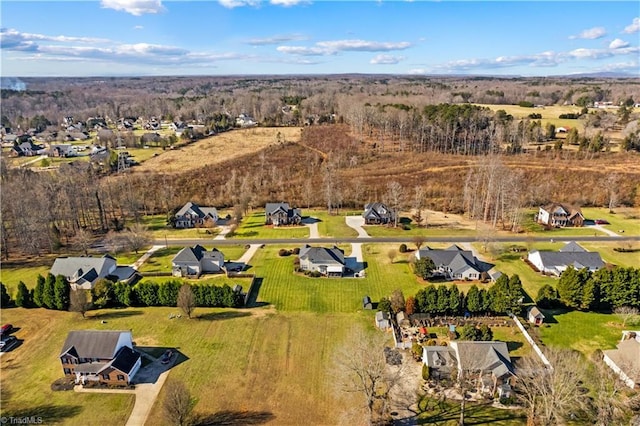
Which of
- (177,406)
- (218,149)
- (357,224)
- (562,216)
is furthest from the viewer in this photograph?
(218,149)

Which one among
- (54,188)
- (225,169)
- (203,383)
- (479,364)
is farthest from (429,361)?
(225,169)

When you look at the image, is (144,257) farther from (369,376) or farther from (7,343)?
(369,376)

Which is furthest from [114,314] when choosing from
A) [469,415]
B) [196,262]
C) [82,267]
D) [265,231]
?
[469,415]

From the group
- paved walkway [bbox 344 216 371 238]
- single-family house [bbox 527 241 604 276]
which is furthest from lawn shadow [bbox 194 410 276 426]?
single-family house [bbox 527 241 604 276]

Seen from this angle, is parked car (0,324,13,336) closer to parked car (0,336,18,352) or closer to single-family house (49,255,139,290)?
parked car (0,336,18,352)

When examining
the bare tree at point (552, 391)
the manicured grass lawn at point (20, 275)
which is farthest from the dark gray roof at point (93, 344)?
the bare tree at point (552, 391)

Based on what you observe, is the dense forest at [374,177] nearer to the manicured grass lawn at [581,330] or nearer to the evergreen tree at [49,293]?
the evergreen tree at [49,293]
